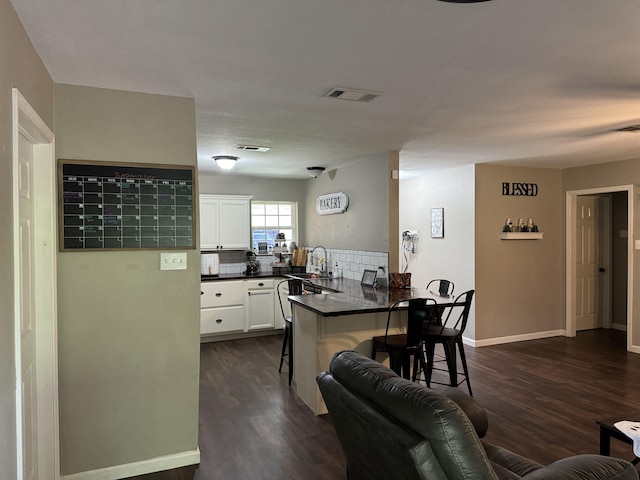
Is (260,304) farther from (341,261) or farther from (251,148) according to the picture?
(251,148)

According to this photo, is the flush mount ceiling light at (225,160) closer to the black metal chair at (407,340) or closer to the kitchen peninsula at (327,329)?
the kitchen peninsula at (327,329)

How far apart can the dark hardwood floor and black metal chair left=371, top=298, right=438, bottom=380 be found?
0.71 m

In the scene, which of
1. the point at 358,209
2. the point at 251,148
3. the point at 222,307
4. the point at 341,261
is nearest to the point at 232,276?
the point at 222,307

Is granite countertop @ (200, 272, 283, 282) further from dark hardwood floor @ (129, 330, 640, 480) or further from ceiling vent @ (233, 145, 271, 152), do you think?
ceiling vent @ (233, 145, 271, 152)

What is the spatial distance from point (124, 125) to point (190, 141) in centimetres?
40

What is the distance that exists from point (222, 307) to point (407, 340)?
3.26 meters

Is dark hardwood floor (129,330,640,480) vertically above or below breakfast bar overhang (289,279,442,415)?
below

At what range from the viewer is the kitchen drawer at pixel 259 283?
20.4ft

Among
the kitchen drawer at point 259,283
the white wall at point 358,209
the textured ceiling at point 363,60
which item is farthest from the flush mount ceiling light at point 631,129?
the kitchen drawer at point 259,283

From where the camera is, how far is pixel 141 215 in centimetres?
285

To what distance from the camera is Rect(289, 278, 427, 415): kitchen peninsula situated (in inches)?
143

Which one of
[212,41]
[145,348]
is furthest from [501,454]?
[212,41]

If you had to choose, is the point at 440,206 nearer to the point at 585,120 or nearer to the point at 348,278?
the point at 348,278

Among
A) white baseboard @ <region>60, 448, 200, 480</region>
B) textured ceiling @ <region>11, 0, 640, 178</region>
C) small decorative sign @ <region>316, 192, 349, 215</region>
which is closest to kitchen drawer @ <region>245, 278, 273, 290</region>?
small decorative sign @ <region>316, 192, 349, 215</region>
